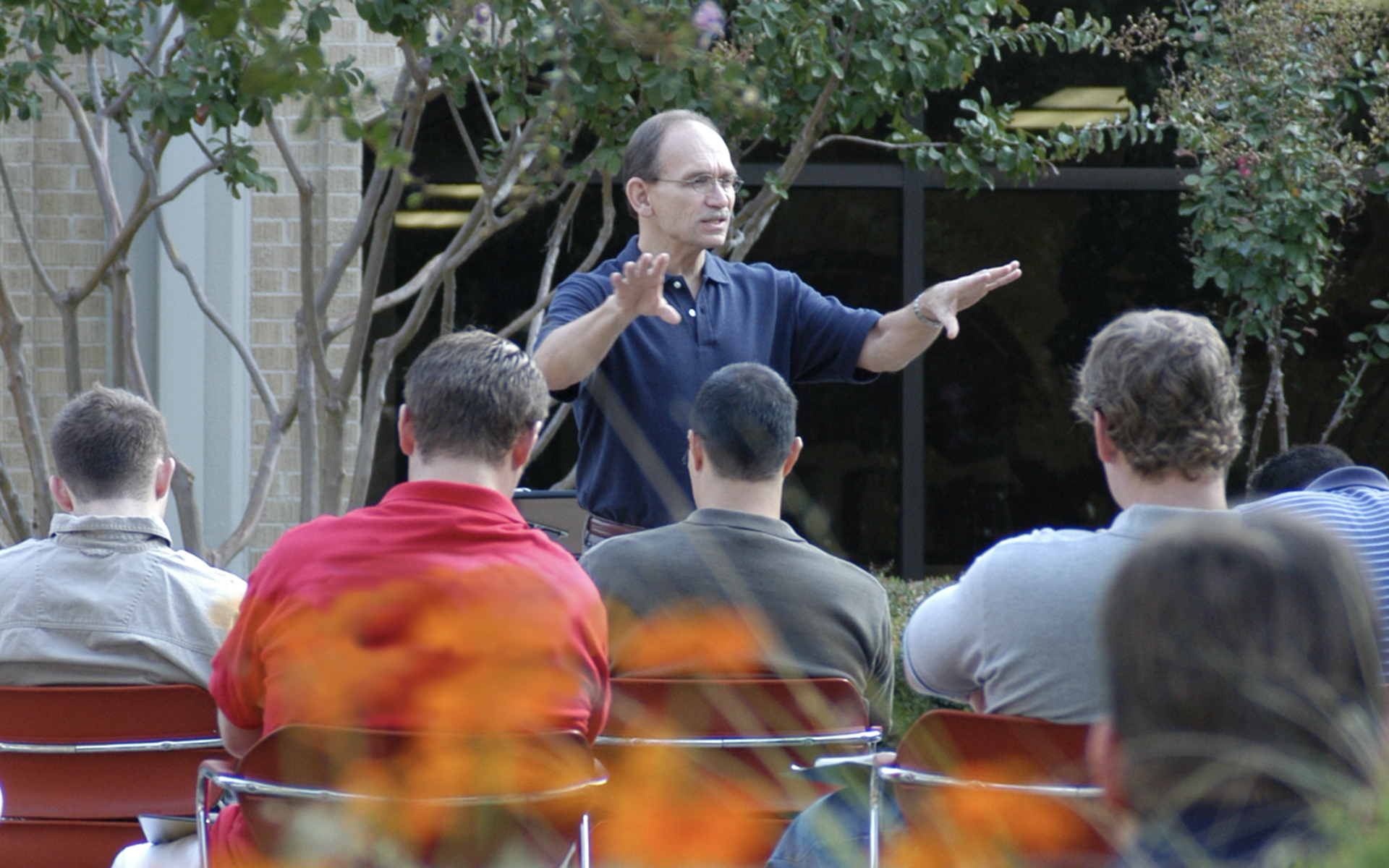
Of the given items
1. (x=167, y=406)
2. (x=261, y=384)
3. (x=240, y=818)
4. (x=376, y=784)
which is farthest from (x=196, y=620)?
(x=167, y=406)

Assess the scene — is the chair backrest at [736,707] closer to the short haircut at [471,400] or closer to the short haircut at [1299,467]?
the short haircut at [471,400]

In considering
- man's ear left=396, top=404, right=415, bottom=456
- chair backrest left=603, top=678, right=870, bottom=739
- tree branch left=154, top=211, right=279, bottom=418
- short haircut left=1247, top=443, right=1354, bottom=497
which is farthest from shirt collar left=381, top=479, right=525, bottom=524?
tree branch left=154, top=211, right=279, bottom=418

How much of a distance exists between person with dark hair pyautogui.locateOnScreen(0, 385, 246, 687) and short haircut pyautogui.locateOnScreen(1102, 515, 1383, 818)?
1.76 m

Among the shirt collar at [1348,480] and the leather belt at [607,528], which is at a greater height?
the shirt collar at [1348,480]

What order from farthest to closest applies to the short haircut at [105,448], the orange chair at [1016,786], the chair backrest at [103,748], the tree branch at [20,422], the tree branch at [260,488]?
the tree branch at [260,488]
the tree branch at [20,422]
the short haircut at [105,448]
the chair backrest at [103,748]
the orange chair at [1016,786]

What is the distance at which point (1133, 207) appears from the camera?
695 cm

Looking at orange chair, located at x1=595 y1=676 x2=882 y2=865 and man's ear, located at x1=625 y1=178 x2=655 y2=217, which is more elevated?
man's ear, located at x1=625 y1=178 x2=655 y2=217

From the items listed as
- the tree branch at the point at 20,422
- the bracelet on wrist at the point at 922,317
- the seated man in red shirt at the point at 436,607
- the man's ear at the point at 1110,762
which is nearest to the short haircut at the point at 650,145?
the bracelet on wrist at the point at 922,317

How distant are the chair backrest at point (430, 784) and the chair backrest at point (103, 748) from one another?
434 millimetres

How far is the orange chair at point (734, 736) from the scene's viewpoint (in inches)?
77.0

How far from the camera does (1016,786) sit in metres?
1.67

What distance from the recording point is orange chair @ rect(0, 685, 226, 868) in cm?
203

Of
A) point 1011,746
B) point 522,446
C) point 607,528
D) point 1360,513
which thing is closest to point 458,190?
point 607,528

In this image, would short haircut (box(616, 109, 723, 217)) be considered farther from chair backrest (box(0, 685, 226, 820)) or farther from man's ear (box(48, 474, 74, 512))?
chair backrest (box(0, 685, 226, 820))
